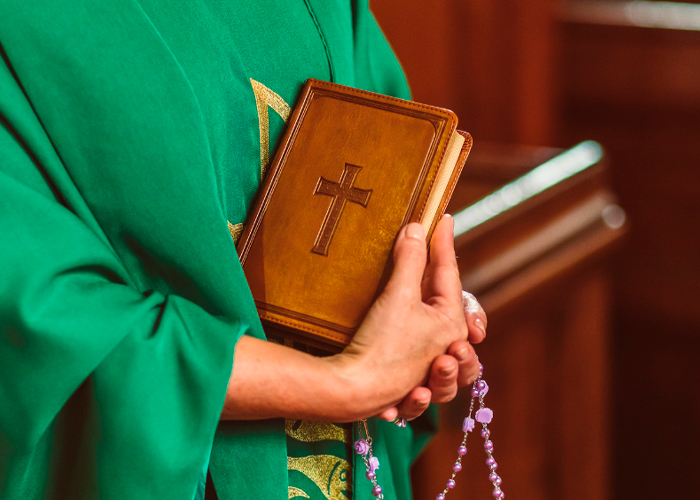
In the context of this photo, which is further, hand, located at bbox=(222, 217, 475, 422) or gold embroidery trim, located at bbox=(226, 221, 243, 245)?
gold embroidery trim, located at bbox=(226, 221, 243, 245)

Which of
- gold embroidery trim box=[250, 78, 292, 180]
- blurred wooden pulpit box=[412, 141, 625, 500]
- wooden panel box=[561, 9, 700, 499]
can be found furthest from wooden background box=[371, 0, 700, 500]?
gold embroidery trim box=[250, 78, 292, 180]

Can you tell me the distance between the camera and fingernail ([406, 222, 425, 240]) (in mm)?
600

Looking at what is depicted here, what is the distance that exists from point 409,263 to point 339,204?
0.09 m

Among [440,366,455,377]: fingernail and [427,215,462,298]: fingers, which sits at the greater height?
[427,215,462,298]: fingers

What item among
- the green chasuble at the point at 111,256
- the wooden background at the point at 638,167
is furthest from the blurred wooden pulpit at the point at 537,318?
the green chasuble at the point at 111,256

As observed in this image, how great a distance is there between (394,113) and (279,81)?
0.37 ft

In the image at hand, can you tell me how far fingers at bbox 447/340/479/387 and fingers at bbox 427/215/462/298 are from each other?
0.15 feet

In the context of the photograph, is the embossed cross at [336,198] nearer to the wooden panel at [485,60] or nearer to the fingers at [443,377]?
the fingers at [443,377]

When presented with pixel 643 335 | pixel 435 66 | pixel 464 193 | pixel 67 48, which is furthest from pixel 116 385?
pixel 643 335

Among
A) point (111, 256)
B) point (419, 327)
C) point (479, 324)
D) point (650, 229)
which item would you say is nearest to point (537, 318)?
point (479, 324)

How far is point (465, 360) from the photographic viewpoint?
0.64m

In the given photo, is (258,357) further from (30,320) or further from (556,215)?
(556,215)

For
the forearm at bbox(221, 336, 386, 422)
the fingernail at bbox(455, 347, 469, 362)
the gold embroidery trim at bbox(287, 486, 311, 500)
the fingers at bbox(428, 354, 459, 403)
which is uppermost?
the fingernail at bbox(455, 347, 469, 362)

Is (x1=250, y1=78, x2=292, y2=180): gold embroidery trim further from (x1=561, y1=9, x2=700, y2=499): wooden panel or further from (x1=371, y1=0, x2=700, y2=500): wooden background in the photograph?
(x1=561, y1=9, x2=700, y2=499): wooden panel
